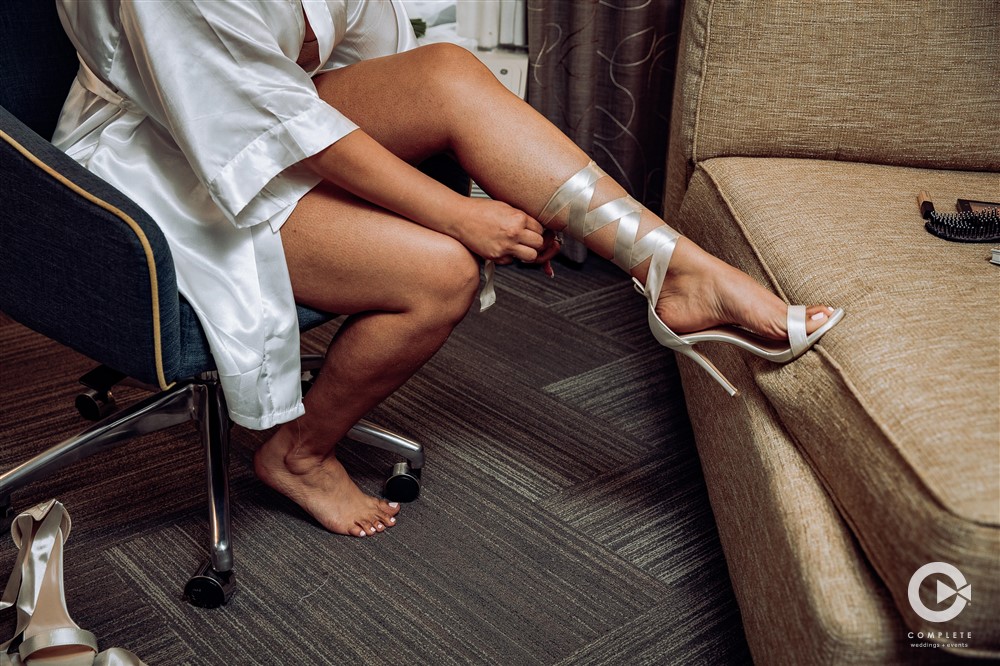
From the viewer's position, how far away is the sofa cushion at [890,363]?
76 cm

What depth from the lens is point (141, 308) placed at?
992 millimetres

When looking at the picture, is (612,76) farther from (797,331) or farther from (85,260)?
(85,260)

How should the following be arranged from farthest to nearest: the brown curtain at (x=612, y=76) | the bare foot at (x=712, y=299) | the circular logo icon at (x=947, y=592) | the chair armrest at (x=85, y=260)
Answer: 1. the brown curtain at (x=612, y=76)
2. the bare foot at (x=712, y=299)
3. the chair armrest at (x=85, y=260)
4. the circular logo icon at (x=947, y=592)

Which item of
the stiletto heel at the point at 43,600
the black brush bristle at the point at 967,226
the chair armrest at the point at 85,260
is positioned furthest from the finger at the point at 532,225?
the stiletto heel at the point at 43,600

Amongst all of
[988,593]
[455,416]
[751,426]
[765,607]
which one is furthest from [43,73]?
[988,593]

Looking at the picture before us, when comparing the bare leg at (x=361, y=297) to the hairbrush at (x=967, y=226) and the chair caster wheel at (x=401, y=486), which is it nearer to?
the chair caster wheel at (x=401, y=486)

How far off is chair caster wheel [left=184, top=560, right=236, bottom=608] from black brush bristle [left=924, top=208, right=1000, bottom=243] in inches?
41.1

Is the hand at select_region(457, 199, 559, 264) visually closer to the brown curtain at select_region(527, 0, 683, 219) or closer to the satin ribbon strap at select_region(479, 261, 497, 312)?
the satin ribbon strap at select_region(479, 261, 497, 312)

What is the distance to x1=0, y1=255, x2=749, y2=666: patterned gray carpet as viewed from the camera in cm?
116

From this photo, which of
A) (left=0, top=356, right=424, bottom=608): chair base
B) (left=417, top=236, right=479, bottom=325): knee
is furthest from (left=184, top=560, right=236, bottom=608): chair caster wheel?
(left=417, top=236, right=479, bottom=325): knee

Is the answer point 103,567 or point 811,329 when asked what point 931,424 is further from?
point 103,567

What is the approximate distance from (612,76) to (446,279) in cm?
120

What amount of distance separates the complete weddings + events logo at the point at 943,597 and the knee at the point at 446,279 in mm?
625

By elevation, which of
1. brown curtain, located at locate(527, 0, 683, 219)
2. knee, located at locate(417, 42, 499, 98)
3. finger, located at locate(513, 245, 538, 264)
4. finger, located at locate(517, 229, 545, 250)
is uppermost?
knee, located at locate(417, 42, 499, 98)
